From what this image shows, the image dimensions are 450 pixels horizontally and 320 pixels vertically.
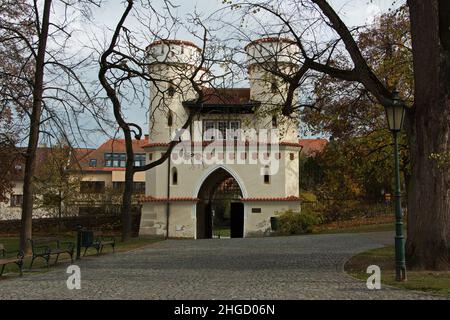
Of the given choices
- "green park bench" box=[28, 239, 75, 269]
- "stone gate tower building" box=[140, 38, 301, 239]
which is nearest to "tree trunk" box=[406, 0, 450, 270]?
"green park bench" box=[28, 239, 75, 269]

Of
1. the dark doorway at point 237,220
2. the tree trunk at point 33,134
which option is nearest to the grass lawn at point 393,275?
the tree trunk at point 33,134

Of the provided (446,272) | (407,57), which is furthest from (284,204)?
(446,272)

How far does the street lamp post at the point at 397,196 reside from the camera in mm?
10938

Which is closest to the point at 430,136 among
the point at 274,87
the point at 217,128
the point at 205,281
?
the point at 205,281

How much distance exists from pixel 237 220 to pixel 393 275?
104 feet

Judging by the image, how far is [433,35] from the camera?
12211mm

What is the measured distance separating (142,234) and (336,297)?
31639mm

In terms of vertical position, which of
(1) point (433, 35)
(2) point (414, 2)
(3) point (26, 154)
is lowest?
(3) point (26, 154)

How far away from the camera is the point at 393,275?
11.7 metres

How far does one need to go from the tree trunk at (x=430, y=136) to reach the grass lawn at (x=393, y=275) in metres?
0.61

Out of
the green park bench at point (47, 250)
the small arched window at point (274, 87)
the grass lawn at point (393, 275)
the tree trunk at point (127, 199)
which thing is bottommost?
the grass lawn at point (393, 275)

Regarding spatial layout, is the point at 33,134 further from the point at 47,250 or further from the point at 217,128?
the point at 217,128

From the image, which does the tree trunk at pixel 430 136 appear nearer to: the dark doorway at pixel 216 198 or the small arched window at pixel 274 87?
the small arched window at pixel 274 87
